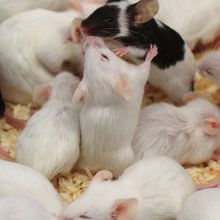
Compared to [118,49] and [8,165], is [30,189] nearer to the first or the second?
A: [8,165]

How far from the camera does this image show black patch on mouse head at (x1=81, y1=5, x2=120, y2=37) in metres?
2.33

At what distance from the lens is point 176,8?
2.90 meters

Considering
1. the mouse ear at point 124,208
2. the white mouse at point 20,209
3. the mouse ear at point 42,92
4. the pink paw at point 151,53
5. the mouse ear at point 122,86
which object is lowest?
the mouse ear at point 124,208

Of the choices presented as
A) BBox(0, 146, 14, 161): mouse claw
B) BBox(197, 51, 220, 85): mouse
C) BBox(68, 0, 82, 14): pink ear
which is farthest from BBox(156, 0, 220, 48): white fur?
BBox(0, 146, 14, 161): mouse claw

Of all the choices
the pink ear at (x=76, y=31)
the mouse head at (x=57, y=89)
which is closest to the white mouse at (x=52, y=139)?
the mouse head at (x=57, y=89)

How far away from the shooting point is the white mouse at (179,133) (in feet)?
7.90

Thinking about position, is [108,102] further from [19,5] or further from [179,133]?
[19,5]

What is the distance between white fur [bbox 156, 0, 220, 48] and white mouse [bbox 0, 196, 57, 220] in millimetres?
1358

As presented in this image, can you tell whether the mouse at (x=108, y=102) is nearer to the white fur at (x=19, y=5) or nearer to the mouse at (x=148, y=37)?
the mouse at (x=148, y=37)

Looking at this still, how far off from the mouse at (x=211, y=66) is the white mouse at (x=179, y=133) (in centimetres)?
16

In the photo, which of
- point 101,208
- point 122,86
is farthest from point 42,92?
point 101,208

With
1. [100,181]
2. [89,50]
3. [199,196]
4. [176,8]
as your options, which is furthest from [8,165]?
[176,8]

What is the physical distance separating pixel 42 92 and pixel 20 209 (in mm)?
815

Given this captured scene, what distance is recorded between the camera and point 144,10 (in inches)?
92.3
